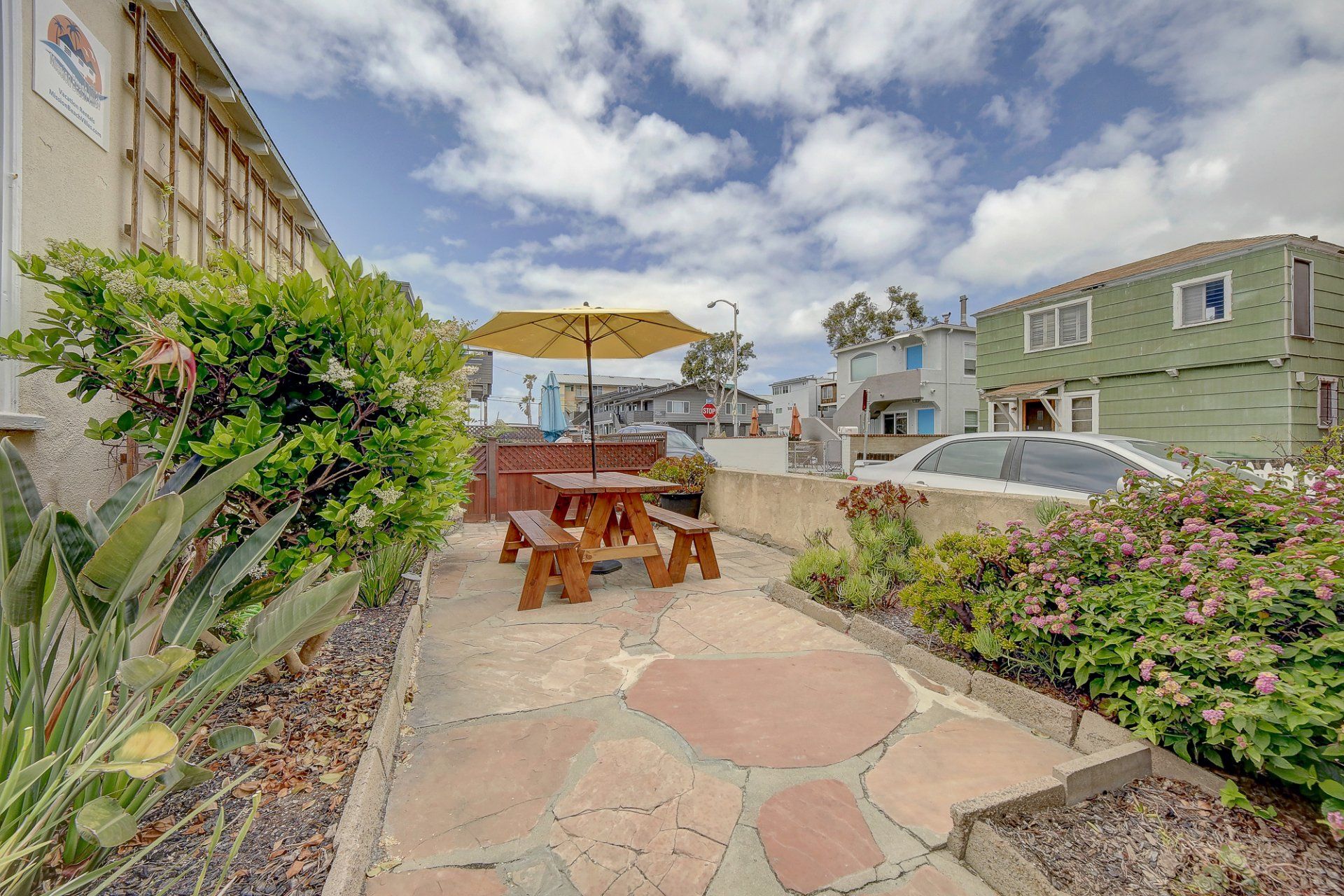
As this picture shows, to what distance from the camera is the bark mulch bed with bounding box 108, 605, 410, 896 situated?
1.41 meters

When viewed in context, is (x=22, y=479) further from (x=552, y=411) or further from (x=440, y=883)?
→ (x=552, y=411)

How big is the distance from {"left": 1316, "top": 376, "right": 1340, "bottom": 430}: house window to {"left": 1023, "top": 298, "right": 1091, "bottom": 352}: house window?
13.1 ft

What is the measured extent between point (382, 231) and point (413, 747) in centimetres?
834

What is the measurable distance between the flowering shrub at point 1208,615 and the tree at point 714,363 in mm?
32801

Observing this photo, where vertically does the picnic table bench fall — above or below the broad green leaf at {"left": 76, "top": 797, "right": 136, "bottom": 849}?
below

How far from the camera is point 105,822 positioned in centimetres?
90

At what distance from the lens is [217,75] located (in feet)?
14.3

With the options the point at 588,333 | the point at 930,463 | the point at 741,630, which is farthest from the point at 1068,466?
the point at 588,333

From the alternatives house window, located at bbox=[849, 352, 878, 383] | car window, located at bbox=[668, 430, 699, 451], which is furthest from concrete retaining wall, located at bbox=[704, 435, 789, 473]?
house window, located at bbox=[849, 352, 878, 383]

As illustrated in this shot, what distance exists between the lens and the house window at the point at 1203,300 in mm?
11000

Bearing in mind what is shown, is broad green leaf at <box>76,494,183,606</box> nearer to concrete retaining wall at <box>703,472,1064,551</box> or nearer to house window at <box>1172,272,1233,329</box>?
concrete retaining wall at <box>703,472,1064,551</box>

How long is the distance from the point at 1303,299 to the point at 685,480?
42.0 ft

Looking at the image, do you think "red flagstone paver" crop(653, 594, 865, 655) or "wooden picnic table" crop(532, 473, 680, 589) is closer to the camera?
"red flagstone paver" crop(653, 594, 865, 655)

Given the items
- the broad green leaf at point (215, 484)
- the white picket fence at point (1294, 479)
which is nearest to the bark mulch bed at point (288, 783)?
the broad green leaf at point (215, 484)
